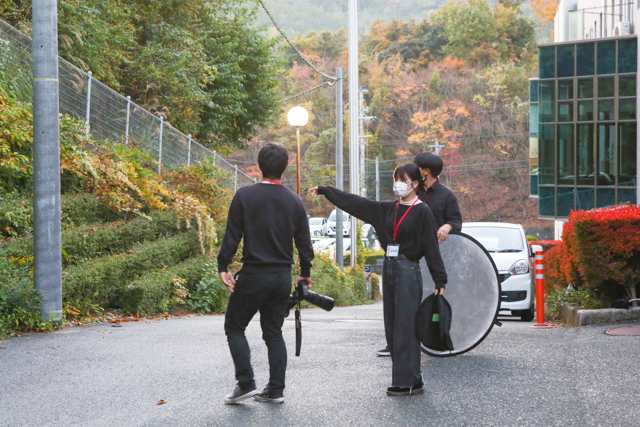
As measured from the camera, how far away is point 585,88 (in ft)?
84.1

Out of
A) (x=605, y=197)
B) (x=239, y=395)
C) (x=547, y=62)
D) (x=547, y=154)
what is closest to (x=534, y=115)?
(x=547, y=154)

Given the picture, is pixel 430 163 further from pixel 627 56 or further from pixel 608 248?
pixel 627 56

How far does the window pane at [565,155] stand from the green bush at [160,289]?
18807 mm

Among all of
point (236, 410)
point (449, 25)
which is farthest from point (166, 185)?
point (449, 25)

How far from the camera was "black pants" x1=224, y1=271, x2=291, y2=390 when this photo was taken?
450cm

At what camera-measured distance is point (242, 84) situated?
25.2 meters

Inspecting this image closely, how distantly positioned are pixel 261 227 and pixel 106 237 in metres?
6.34

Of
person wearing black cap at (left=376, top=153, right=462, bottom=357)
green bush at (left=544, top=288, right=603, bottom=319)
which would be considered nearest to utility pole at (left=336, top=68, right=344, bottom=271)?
green bush at (left=544, top=288, right=603, bottom=319)

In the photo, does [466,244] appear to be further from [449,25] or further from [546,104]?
[449,25]

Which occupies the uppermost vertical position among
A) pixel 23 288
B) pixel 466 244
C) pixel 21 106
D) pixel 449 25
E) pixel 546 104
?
pixel 449 25

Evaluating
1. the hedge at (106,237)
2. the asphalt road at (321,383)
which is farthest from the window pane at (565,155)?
the asphalt road at (321,383)

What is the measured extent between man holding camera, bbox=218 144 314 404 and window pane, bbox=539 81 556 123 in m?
24.1

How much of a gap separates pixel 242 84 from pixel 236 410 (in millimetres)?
21664

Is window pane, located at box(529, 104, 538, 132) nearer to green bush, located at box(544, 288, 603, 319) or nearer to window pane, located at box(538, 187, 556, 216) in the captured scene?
window pane, located at box(538, 187, 556, 216)
